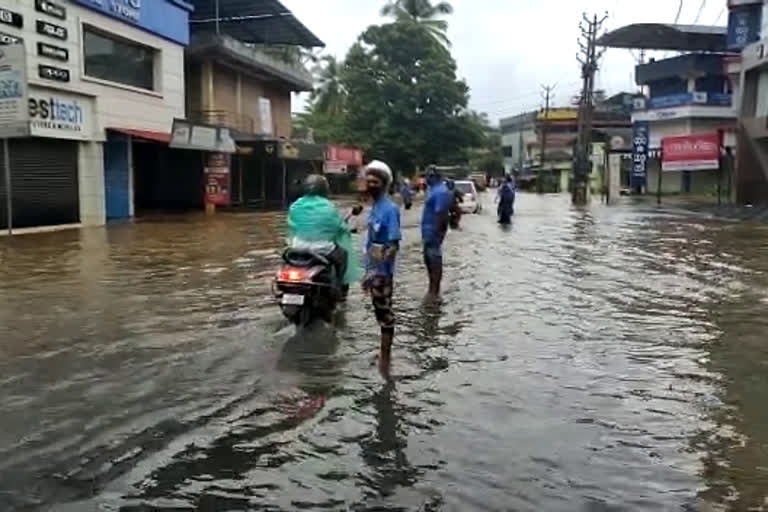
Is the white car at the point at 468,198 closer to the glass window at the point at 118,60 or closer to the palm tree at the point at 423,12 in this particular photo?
the glass window at the point at 118,60

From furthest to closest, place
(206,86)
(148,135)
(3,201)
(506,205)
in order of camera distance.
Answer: (206,86) < (148,135) < (506,205) < (3,201)

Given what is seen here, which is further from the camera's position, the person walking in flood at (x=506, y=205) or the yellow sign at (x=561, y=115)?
the yellow sign at (x=561, y=115)

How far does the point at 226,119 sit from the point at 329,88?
2941 centimetres

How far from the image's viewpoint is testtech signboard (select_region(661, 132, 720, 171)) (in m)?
36.6

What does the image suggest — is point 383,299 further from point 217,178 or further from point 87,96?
point 217,178

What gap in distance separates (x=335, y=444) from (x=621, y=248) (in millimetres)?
13506

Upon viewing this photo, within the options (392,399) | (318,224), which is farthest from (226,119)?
(392,399)

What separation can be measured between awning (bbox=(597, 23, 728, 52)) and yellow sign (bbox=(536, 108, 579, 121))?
26.9 m

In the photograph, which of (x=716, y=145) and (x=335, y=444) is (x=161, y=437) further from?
(x=716, y=145)

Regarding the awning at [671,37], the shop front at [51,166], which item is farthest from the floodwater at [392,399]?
the awning at [671,37]

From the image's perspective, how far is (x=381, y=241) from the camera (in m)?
6.74

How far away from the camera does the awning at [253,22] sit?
1385 inches

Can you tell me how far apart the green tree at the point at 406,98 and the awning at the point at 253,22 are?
13.5 m

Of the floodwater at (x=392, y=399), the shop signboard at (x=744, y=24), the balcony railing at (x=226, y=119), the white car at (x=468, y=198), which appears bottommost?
the floodwater at (x=392, y=399)
